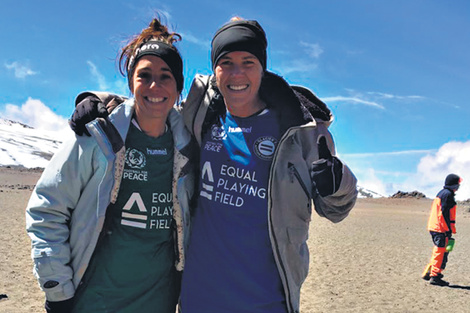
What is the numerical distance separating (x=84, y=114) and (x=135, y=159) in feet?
1.12

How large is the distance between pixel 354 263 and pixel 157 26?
7.96 m

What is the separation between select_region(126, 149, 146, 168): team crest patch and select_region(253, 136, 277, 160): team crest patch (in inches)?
23.4

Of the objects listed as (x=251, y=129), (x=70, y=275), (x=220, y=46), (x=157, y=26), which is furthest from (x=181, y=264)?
(x=157, y=26)

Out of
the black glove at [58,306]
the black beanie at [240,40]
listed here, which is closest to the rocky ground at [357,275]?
the black glove at [58,306]

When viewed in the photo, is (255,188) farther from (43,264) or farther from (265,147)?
(43,264)

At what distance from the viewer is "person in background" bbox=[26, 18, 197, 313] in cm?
193

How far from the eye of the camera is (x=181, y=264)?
88.4 inches

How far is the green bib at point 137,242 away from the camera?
206cm

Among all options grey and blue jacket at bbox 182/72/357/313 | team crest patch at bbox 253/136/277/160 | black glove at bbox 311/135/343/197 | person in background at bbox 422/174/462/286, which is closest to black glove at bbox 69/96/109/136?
team crest patch at bbox 253/136/277/160

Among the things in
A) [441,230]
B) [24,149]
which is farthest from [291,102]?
[24,149]

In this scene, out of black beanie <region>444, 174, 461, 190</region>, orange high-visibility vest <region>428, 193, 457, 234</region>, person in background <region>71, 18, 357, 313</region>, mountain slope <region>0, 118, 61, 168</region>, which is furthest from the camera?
mountain slope <region>0, 118, 61, 168</region>

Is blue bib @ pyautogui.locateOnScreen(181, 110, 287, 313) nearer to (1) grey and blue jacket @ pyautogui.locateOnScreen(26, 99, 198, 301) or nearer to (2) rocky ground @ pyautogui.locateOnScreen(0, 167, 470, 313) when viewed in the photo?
(1) grey and blue jacket @ pyautogui.locateOnScreen(26, 99, 198, 301)

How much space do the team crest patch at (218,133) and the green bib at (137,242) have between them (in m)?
0.28

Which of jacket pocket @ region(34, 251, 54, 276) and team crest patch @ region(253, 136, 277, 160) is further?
team crest patch @ region(253, 136, 277, 160)
